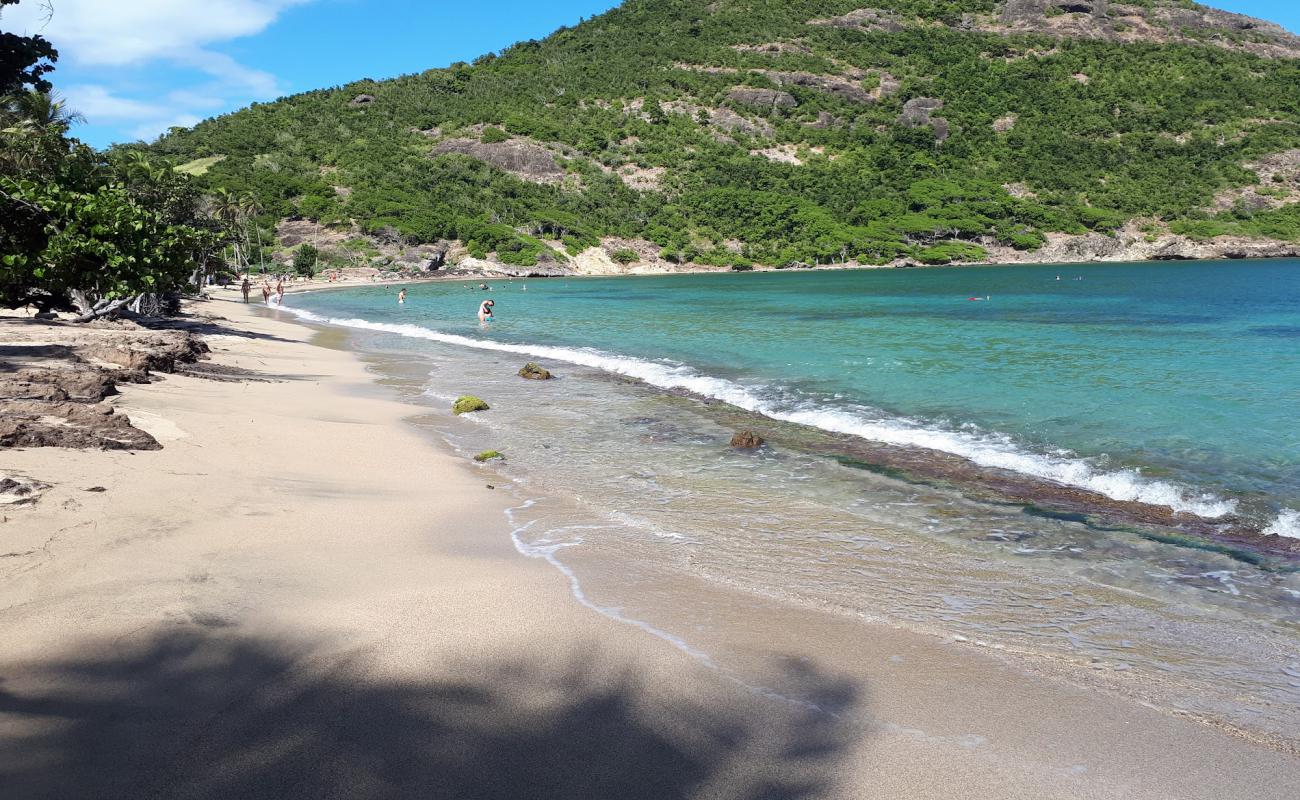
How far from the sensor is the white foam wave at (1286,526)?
25.8 ft

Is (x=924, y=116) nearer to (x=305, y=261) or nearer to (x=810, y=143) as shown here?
(x=810, y=143)

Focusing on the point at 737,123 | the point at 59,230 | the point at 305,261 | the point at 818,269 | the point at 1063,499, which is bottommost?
the point at 1063,499

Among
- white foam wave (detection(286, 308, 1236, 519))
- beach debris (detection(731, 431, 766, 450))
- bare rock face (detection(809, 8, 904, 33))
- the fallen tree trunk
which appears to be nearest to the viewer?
white foam wave (detection(286, 308, 1236, 519))

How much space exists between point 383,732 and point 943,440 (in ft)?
33.4

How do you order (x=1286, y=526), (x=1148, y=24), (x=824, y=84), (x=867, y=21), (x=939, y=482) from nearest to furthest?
1. (x=1286, y=526)
2. (x=939, y=482)
3. (x=824, y=84)
4. (x=1148, y=24)
5. (x=867, y=21)

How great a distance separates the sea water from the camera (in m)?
5.65

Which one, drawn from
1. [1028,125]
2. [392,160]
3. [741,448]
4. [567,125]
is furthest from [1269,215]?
[741,448]

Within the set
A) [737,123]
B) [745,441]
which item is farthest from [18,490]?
[737,123]

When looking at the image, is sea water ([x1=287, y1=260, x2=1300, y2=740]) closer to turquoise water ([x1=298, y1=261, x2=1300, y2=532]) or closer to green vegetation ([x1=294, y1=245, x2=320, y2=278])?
turquoise water ([x1=298, y1=261, x2=1300, y2=532])

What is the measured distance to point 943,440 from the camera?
12.0 m

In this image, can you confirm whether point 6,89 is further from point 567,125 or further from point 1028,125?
point 1028,125

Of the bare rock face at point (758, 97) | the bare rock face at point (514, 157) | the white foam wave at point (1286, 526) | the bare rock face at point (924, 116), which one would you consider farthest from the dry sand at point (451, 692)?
the bare rock face at point (924, 116)

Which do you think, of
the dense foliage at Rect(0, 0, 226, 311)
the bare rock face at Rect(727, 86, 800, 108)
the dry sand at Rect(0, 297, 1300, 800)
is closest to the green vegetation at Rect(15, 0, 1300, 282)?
the bare rock face at Rect(727, 86, 800, 108)

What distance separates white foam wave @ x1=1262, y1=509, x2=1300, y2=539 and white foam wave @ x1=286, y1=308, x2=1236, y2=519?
45cm
